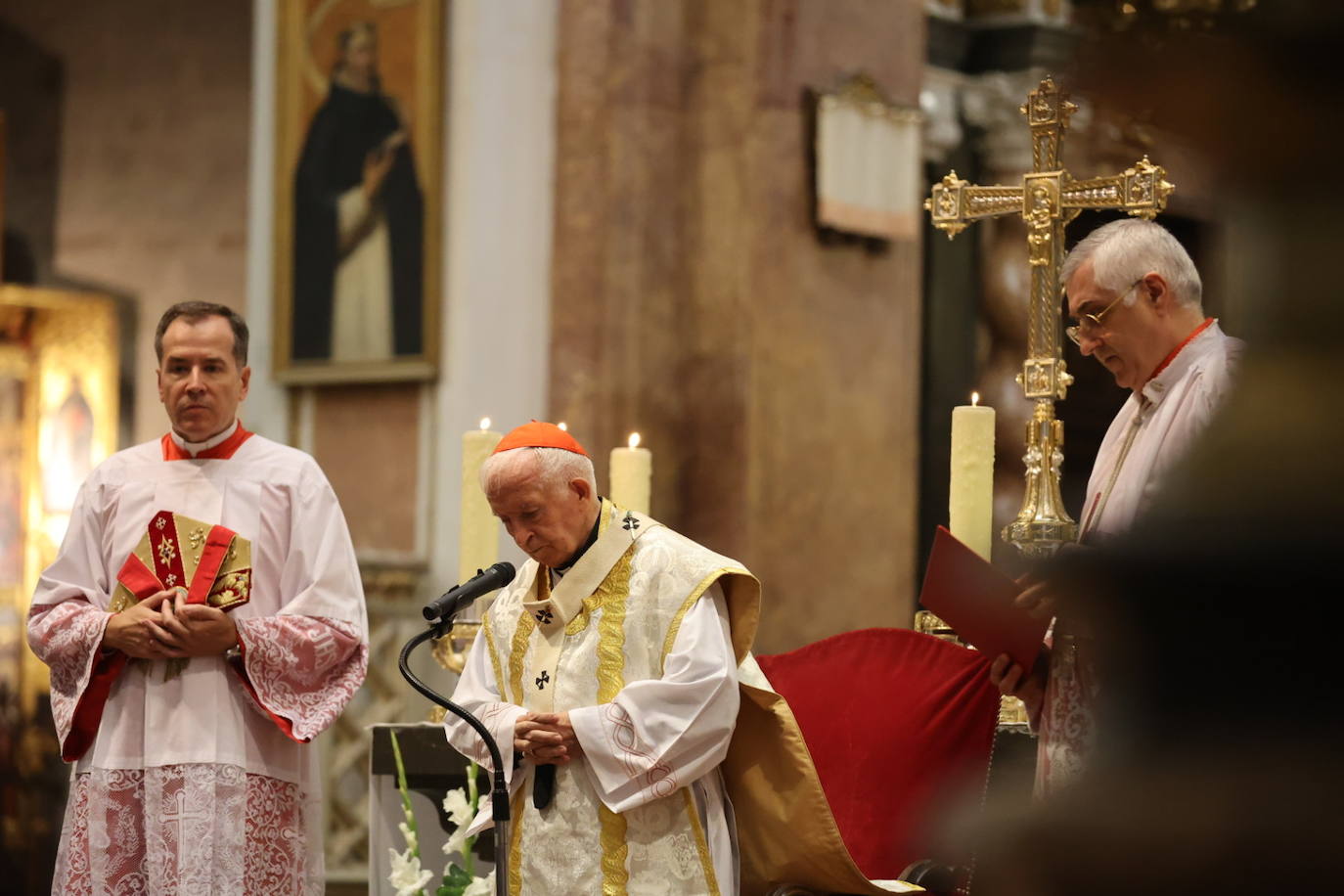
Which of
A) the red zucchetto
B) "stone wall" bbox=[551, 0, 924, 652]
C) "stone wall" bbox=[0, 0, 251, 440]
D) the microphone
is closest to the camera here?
the microphone

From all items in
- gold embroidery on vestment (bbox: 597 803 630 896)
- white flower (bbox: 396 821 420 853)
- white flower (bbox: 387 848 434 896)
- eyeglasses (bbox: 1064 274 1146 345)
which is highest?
eyeglasses (bbox: 1064 274 1146 345)

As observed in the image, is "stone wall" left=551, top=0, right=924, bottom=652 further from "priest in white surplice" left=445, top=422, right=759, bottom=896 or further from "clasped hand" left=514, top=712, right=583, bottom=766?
"clasped hand" left=514, top=712, right=583, bottom=766

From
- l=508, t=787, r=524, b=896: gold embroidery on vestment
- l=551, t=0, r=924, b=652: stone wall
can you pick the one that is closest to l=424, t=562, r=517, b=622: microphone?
l=508, t=787, r=524, b=896: gold embroidery on vestment

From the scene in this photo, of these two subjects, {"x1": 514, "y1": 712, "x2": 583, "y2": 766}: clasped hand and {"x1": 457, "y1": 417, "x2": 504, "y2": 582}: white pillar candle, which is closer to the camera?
{"x1": 514, "y1": 712, "x2": 583, "y2": 766}: clasped hand

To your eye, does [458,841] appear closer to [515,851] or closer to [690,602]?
[515,851]

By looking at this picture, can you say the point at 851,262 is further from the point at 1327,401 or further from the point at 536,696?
the point at 1327,401

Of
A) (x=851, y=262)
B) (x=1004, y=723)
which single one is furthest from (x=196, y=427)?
(x=851, y=262)

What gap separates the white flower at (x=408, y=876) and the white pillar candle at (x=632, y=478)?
951mm

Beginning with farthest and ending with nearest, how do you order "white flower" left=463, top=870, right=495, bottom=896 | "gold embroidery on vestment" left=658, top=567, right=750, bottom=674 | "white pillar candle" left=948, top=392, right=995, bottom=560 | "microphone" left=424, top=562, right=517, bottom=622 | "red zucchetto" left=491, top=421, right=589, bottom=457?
"white flower" left=463, top=870, right=495, bottom=896
"white pillar candle" left=948, top=392, right=995, bottom=560
"red zucchetto" left=491, top=421, right=589, bottom=457
"gold embroidery on vestment" left=658, top=567, right=750, bottom=674
"microphone" left=424, top=562, right=517, bottom=622

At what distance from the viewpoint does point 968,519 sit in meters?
3.62

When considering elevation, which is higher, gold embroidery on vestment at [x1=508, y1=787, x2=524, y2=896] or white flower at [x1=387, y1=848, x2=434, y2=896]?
gold embroidery on vestment at [x1=508, y1=787, x2=524, y2=896]

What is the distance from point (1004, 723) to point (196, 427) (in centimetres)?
189

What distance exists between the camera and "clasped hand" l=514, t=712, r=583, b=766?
319 centimetres

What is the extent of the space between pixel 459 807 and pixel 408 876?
191mm
